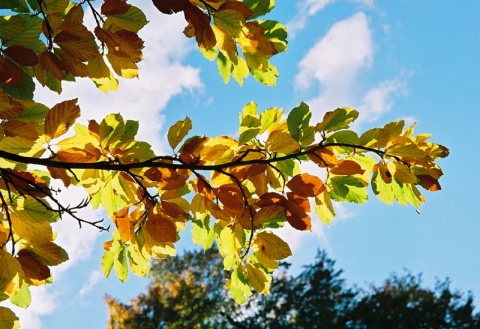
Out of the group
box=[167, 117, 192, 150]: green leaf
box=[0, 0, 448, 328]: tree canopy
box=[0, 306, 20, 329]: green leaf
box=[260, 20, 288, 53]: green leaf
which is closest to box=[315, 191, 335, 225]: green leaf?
box=[0, 0, 448, 328]: tree canopy

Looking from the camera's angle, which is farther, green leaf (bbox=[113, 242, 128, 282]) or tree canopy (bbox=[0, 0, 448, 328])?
green leaf (bbox=[113, 242, 128, 282])

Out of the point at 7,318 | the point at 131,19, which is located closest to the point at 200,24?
the point at 131,19

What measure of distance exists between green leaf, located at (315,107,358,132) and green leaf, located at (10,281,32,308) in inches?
43.0

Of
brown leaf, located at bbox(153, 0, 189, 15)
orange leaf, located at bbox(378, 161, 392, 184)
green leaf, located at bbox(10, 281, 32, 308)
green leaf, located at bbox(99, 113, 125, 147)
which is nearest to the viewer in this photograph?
brown leaf, located at bbox(153, 0, 189, 15)

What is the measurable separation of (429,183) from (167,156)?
0.82 meters

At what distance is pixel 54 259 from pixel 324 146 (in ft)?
2.86

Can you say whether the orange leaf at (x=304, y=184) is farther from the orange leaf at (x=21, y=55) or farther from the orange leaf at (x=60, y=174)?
the orange leaf at (x=21, y=55)

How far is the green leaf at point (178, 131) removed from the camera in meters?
1.54

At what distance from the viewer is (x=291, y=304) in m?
22.0

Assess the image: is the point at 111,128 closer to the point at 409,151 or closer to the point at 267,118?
the point at 267,118

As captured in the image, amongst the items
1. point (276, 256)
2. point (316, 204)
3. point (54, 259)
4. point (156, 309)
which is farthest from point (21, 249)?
point (156, 309)

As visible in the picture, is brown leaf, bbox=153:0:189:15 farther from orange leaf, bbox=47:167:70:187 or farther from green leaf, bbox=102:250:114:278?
green leaf, bbox=102:250:114:278

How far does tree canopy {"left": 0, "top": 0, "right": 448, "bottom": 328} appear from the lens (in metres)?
1.48

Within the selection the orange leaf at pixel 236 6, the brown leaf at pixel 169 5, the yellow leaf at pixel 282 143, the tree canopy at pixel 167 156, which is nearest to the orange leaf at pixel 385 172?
the tree canopy at pixel 167 156
